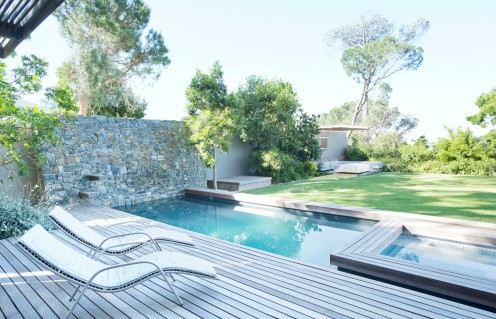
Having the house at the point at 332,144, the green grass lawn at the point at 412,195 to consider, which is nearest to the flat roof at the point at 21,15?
the green grass lawn at the point at 412,195

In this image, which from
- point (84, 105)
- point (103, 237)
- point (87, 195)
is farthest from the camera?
point (84, 105)

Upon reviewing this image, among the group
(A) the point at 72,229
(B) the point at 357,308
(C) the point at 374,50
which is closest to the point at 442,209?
(B) the point at 357,308

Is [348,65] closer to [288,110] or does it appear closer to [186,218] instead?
[288,110]

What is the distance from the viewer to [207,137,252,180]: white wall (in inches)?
464

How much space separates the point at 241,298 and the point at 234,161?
9.66 metres

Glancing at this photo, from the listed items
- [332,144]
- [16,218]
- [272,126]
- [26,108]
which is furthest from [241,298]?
[332,144]

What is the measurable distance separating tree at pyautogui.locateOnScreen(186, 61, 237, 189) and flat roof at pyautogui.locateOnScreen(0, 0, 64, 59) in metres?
5.98

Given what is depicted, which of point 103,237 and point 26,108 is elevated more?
point 26,108

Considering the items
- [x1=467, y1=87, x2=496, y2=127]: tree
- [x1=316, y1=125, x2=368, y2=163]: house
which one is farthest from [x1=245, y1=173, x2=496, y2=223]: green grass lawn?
[x1=316, y1=125, x2=368, y2=163]: house

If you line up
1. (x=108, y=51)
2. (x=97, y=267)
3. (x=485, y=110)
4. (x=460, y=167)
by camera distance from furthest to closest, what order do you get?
(x=485, y=110), (x=460, y=167), (x=108, y=51), (x=97, y=267)

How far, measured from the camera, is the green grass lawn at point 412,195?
653 cm

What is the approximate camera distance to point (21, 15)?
127 inches

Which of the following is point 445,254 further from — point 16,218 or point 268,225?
point 16,218

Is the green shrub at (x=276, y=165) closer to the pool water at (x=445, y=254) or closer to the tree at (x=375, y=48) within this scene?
the pool water at (x=445, y=254)
